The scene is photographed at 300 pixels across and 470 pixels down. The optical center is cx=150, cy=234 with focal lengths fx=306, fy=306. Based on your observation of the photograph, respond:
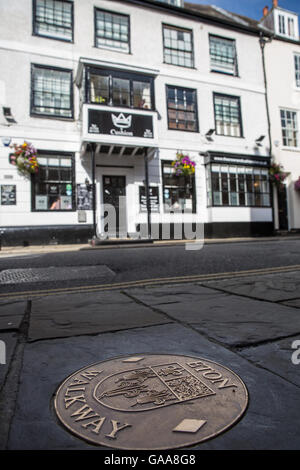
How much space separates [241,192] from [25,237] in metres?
9.19

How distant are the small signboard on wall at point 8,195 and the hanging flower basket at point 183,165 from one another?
20.2 ft

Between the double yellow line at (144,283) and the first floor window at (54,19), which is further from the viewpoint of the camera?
the first floor window at (54,19)

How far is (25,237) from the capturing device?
1045 cm

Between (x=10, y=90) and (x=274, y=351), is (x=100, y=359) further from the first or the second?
(x=10, y=90)

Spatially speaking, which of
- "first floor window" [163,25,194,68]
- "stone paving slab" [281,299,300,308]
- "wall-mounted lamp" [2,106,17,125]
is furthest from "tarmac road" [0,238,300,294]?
"first floor window" [163,25,194,68]

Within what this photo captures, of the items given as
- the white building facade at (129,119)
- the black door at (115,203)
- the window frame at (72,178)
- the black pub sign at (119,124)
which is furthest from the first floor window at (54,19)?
the black door at (115,203)

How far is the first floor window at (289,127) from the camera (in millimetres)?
15547

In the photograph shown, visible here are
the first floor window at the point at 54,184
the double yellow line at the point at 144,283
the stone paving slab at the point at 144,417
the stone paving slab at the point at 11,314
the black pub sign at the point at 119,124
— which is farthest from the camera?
the first floor window at the point at 54,184

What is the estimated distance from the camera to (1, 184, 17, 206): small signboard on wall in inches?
409

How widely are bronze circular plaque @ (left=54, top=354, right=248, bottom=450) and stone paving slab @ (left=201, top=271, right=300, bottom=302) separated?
1.55m

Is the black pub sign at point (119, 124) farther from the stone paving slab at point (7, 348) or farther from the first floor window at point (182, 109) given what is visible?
the stone paving slab at point (7, 348)

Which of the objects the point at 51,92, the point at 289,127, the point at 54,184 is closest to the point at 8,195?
the point at 54,184

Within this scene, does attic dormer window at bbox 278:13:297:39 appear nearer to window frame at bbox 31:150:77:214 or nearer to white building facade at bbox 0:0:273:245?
white building facade at bbox 0:0:273:245
